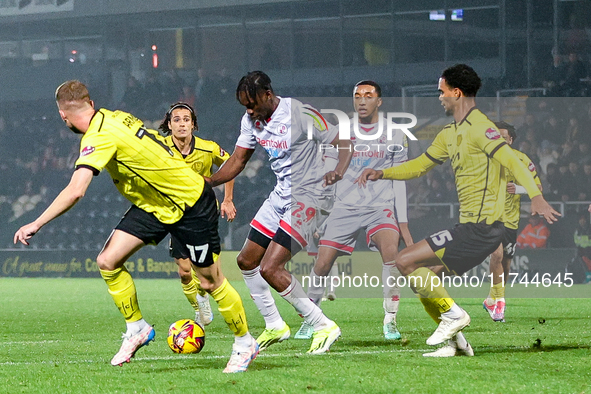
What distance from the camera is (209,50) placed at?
27.7m

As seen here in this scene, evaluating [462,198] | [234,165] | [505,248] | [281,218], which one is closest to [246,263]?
[281,218]

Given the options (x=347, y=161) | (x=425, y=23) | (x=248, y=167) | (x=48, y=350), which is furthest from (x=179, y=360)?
(x=425, y=23)

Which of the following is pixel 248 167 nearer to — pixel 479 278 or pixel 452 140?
pixel 479 278

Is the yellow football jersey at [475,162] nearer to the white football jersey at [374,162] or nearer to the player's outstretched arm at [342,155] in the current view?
the player's outstretched arm at [342,155]

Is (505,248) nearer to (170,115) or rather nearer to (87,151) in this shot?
(170,115)

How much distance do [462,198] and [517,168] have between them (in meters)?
0.64

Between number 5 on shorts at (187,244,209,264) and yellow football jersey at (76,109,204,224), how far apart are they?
26 cm

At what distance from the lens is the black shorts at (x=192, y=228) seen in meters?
5.79

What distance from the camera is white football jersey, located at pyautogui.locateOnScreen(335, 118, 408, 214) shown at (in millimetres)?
9297

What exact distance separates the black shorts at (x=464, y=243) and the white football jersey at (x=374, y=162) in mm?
2490

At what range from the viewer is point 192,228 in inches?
231

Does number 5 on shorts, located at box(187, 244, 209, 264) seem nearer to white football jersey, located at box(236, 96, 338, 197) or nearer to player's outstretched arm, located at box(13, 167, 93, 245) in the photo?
player's outstretched arm, located at box(13, 167, 93, 245)

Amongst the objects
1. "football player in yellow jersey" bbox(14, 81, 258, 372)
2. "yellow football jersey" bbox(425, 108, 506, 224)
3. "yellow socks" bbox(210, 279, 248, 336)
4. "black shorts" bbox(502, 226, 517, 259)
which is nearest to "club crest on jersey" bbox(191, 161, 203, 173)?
"yellow football jersey" bbox(425, 108, 506, 224)

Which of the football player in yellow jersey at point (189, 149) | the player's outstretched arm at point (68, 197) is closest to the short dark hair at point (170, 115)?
the football player in yellow jersey at point (189, 149)
